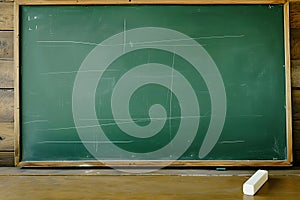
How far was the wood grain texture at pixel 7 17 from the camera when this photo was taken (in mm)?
1820

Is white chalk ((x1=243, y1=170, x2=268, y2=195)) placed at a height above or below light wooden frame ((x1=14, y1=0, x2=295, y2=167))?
below

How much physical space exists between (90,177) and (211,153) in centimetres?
61

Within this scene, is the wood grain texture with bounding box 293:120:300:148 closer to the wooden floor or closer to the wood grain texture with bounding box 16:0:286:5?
the wooden floor

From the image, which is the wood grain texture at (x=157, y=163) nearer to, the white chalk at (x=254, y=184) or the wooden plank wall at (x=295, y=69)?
the wooden plank wall at (x=295, y=69)

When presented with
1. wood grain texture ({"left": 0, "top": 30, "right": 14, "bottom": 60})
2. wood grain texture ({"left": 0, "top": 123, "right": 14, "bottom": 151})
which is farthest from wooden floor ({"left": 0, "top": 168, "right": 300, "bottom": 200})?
wood grain texture ({"left": 0, "top": 30, "right": 14, "bottom": 60})

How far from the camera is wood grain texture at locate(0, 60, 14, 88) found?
1.80 meters

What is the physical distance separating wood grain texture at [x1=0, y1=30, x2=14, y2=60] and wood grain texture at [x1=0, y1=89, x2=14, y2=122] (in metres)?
0.19

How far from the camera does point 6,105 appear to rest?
5.92 ft

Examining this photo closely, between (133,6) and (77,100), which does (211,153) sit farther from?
(133,6)

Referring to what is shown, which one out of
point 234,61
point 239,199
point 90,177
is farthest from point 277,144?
point 90,177

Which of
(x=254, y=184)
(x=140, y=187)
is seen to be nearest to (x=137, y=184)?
(x=140, y=187)

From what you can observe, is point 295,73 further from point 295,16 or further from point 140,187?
point 140,187

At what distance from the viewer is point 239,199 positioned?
50.2 inches

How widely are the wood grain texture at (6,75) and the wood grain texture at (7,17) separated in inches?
7.8
